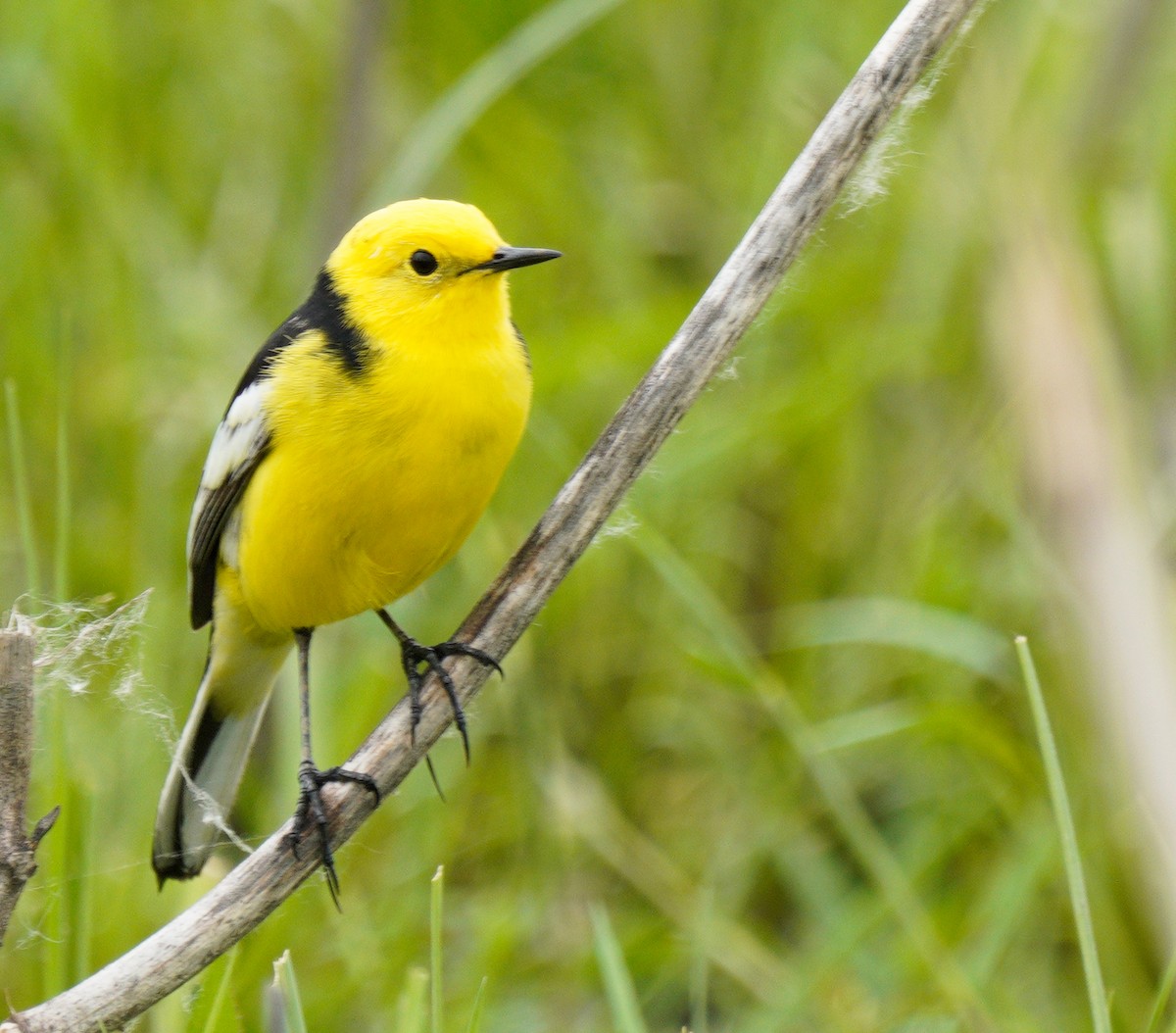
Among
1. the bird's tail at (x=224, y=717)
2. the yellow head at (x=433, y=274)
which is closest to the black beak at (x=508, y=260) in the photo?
the yellow head at (x=433, y=274)

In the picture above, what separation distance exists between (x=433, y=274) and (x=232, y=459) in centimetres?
48

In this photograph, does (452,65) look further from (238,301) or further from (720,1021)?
(720,1021)

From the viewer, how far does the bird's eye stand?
2.51 m

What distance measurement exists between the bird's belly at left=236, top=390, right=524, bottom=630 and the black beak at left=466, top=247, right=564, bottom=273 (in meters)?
0.26

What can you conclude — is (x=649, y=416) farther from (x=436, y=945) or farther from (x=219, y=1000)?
(x=219, y=1000)

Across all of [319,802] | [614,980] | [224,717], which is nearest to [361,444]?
[319,802]

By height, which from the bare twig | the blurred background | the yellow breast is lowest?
the blurred background

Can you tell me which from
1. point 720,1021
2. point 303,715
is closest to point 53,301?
point 303,715

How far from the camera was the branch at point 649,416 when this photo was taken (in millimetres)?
1907

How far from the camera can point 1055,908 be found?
3223 millimetres

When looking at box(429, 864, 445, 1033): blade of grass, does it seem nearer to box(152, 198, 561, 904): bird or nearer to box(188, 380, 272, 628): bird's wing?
box(152, 198, 561, 904): bird

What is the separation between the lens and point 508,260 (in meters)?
2.47

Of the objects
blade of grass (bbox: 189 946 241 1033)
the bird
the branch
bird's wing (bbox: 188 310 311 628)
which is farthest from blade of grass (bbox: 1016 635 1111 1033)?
bird's wing (bbox: 188 310 311 628)

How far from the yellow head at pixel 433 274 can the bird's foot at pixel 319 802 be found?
75 centimetres
